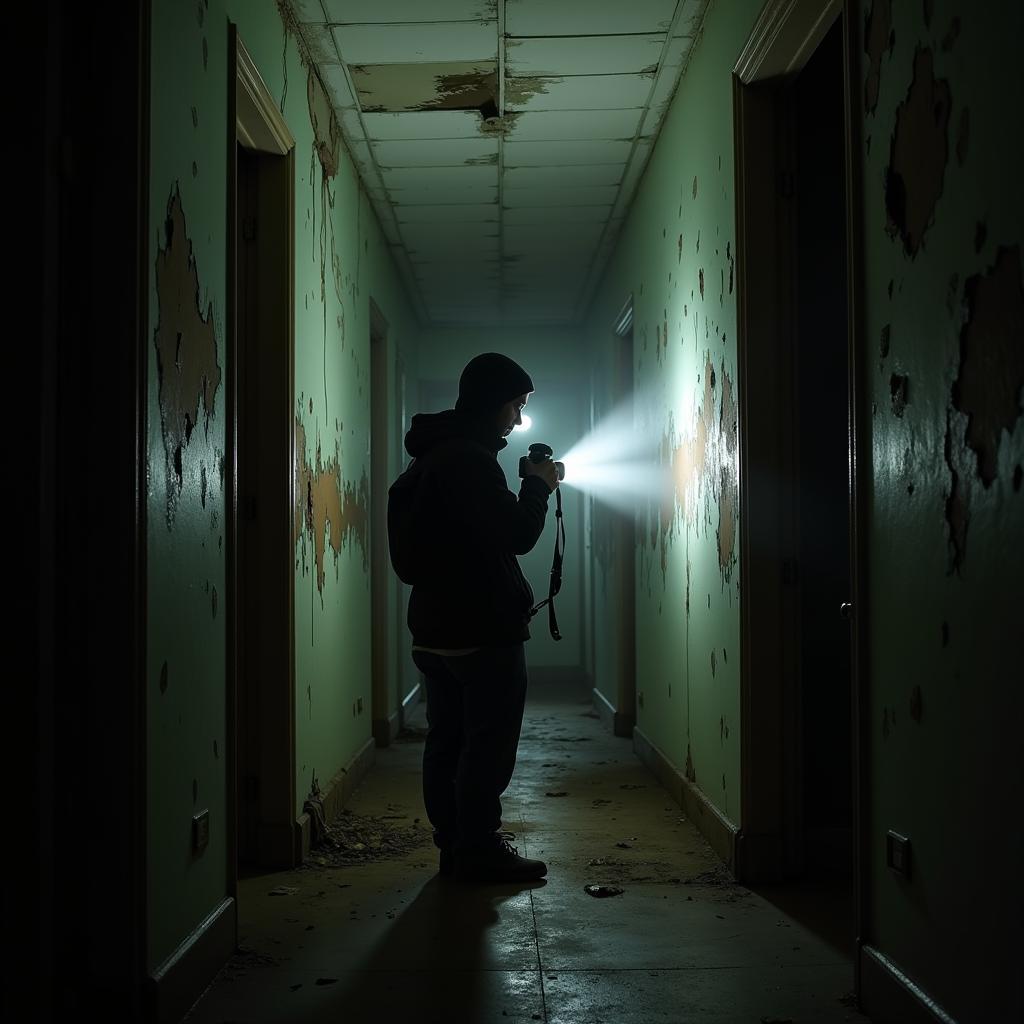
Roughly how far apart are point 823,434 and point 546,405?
5395 mm

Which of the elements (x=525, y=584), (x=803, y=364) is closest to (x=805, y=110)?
(x=803, y=364)

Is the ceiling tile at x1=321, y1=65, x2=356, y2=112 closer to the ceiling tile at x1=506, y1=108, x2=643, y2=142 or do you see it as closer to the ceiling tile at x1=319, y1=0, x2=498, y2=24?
the ceiling tile at x1=319, y1=0, x2=498, y2=24

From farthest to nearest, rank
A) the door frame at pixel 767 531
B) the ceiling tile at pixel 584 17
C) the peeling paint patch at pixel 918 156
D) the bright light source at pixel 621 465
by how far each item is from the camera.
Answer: the bright light source at pixel 621 465, the ceiling tile at pixel 584 17, the door frame at pixel 767 531, the peeling paint patch at pixel 918 156

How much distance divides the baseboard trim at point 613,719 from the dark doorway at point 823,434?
263 cm

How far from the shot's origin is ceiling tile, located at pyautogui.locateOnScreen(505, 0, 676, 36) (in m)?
3.49

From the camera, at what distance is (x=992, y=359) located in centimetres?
161

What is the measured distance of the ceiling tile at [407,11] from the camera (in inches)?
136

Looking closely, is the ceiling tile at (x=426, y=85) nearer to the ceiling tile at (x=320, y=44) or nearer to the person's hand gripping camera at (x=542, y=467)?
the ceiling tile at (x=320, y=44)

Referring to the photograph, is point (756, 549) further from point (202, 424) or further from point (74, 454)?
point (74, 454)

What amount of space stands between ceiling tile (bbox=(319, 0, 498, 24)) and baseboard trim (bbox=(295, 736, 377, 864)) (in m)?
2.63

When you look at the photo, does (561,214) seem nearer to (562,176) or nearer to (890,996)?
(562,176)

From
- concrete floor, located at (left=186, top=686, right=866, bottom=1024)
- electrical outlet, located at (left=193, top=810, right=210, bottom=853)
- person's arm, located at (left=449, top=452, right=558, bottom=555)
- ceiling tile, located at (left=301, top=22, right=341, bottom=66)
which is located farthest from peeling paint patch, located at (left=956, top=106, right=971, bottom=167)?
ceiling tile, located at (left=301, top=22, right=341, bottom=66)

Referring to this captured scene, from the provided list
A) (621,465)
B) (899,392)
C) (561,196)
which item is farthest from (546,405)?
(899,392)

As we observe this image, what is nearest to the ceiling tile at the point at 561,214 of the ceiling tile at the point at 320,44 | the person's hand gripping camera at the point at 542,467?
the ceiling tile at the point at 320,44
